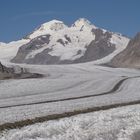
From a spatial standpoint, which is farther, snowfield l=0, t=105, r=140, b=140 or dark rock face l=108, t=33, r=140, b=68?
dark rock face l=108, t=33, r=140, b=68

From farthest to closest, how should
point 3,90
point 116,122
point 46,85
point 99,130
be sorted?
1. point 46,85
2. point 3,90
3. point 116,122
4. point 99,130

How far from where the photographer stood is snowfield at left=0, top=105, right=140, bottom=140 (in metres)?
19.8

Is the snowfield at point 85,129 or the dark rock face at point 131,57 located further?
the dark rock face at point 131,57

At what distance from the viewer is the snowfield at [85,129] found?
64.8ft

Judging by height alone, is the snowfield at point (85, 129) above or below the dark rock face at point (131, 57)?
above

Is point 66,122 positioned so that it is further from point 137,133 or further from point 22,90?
point 22,90

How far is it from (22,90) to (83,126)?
2612cm

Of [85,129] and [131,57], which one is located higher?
[85,129]

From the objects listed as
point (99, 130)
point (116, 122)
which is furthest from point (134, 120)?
point (99, 130)

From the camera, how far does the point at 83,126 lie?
21469mm

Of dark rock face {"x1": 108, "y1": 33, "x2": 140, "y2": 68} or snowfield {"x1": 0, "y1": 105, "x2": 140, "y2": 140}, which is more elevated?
snowfield {"x1": 0, "y1": 105, "x2": 140, "y2": 140}

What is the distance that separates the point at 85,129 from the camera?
21.1 meters

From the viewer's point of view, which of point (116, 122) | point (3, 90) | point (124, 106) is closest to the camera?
point (116, 122)

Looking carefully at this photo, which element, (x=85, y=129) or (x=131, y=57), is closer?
Answer: (x=85, y=129)
